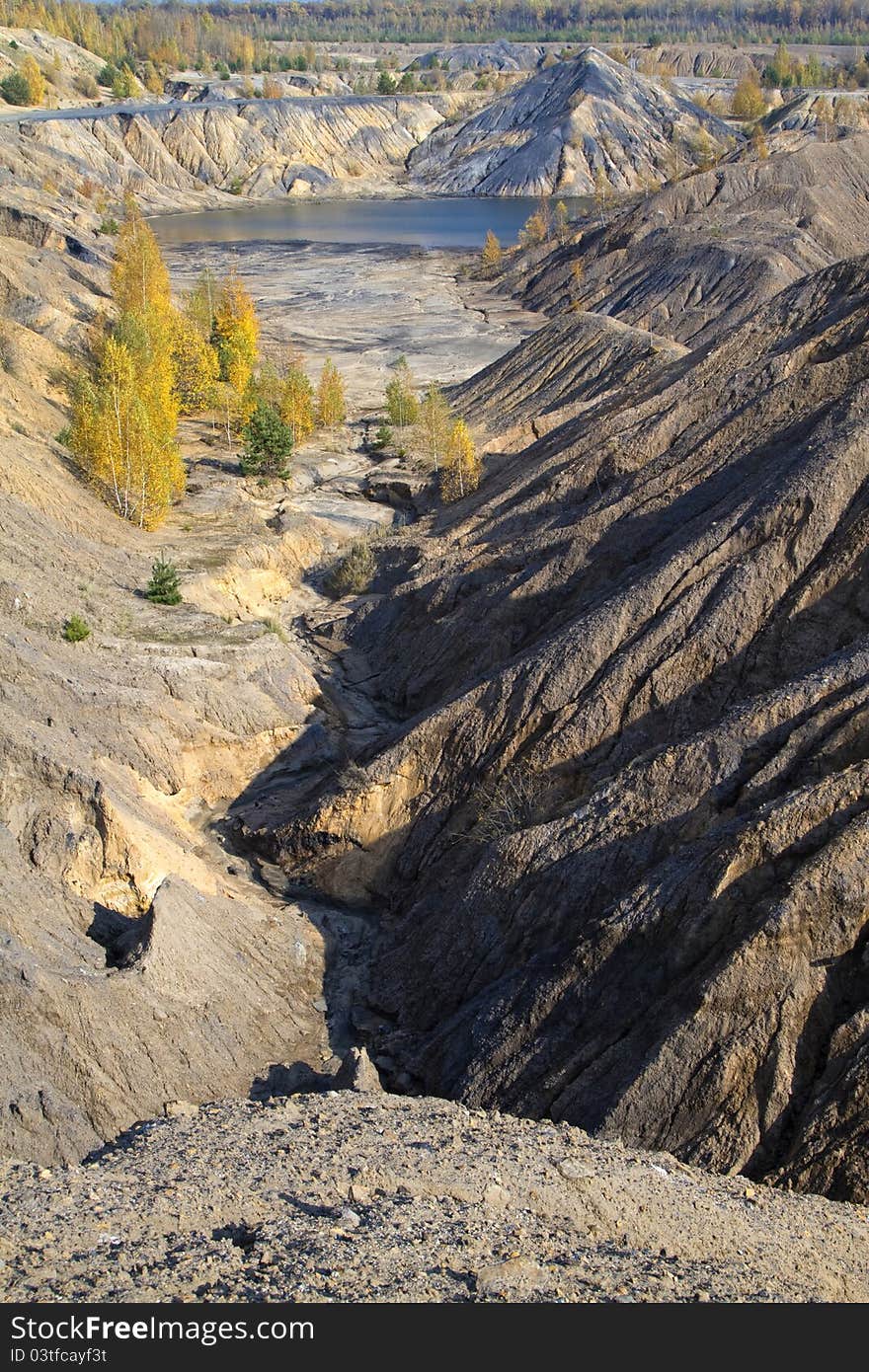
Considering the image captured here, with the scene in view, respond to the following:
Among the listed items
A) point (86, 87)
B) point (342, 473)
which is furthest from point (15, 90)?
point (342, 473)

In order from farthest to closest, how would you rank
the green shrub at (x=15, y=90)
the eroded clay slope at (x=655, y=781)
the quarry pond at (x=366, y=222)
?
the green shrub at (x=15, y=90) → the quarry pond at (x=366, y=222) → the eroded clay slope at (x=655, y=781)

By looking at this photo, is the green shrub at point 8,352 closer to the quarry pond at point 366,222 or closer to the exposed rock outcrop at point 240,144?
the quarry pond at point 366,222

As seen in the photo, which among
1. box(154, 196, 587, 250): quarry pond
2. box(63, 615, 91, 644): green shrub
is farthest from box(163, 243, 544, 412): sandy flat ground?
box(63, 615, 91, 644): green shrub

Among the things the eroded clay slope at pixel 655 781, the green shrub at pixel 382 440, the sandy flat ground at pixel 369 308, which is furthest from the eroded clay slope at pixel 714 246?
the eroded clay slope at pixel 655 781

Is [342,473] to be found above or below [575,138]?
A: below

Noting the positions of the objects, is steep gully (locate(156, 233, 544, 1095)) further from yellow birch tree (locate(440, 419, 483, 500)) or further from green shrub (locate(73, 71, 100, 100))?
green shrub (locate(73, 71, 100, 100))

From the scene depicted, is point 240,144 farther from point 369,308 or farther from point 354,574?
point 354,574
